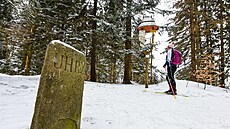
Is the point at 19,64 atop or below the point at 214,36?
below

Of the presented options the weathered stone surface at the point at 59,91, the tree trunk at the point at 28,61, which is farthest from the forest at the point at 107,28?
the weathered stone surface at the point at 59,91

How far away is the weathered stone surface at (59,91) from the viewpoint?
6.52 feet

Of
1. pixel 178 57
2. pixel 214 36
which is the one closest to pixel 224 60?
pixel 214 36

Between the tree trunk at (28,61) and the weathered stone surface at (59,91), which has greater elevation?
the tree trunk at (28,61)

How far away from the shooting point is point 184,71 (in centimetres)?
1608

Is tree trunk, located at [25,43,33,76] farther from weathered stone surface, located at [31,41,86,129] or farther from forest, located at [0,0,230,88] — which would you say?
weathered stone surface, located at [31,41,86,129]

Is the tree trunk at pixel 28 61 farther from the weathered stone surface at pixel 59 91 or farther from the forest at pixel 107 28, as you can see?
the weathered stone surface at pixel 59 91

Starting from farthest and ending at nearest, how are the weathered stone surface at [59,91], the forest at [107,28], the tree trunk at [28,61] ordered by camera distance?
the tree trunk at [28,61] → the forest at [107,28] → the weathered stone surface at [59,91]

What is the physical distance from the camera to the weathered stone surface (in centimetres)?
199

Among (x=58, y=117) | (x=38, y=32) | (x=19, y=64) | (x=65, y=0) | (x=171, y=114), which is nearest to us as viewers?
(x=58, y=117)

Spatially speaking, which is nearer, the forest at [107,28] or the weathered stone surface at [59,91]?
the weathered stone surface at [59,91]

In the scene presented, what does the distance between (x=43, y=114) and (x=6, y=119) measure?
1.34 meters

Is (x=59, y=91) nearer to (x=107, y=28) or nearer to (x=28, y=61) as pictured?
(x=107, y=28)

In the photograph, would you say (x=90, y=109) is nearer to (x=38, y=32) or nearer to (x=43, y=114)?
(x=43, y=114)
